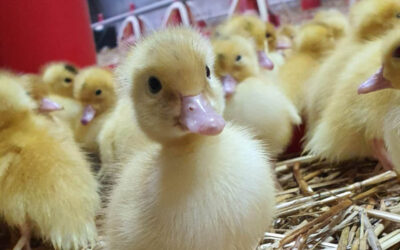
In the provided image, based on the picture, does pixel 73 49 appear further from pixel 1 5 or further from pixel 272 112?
pixel 272 112

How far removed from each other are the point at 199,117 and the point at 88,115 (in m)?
1.11

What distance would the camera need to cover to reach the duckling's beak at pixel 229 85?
146 cm

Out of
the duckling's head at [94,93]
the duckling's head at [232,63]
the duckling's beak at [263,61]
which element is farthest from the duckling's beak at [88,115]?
the duckling's beak at [263,61]

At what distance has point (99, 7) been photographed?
257cm

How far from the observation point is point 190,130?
2.38 ft

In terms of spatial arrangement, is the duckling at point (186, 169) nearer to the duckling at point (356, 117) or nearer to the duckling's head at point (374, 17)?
the duckling at point (356, 117)

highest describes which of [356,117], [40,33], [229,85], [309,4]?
[40,33]

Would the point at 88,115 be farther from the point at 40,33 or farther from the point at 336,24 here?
the point at 336,24

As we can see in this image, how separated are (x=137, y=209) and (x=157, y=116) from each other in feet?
0.57

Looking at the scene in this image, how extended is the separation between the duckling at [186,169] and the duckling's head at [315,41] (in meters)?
1.10

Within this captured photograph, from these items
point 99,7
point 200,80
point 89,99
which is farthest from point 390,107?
point 99,7

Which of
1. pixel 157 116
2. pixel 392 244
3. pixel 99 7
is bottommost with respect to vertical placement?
pixel 392 244

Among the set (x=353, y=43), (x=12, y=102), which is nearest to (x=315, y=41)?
(x=353, y=43)

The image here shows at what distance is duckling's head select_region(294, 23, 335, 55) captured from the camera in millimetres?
1864
